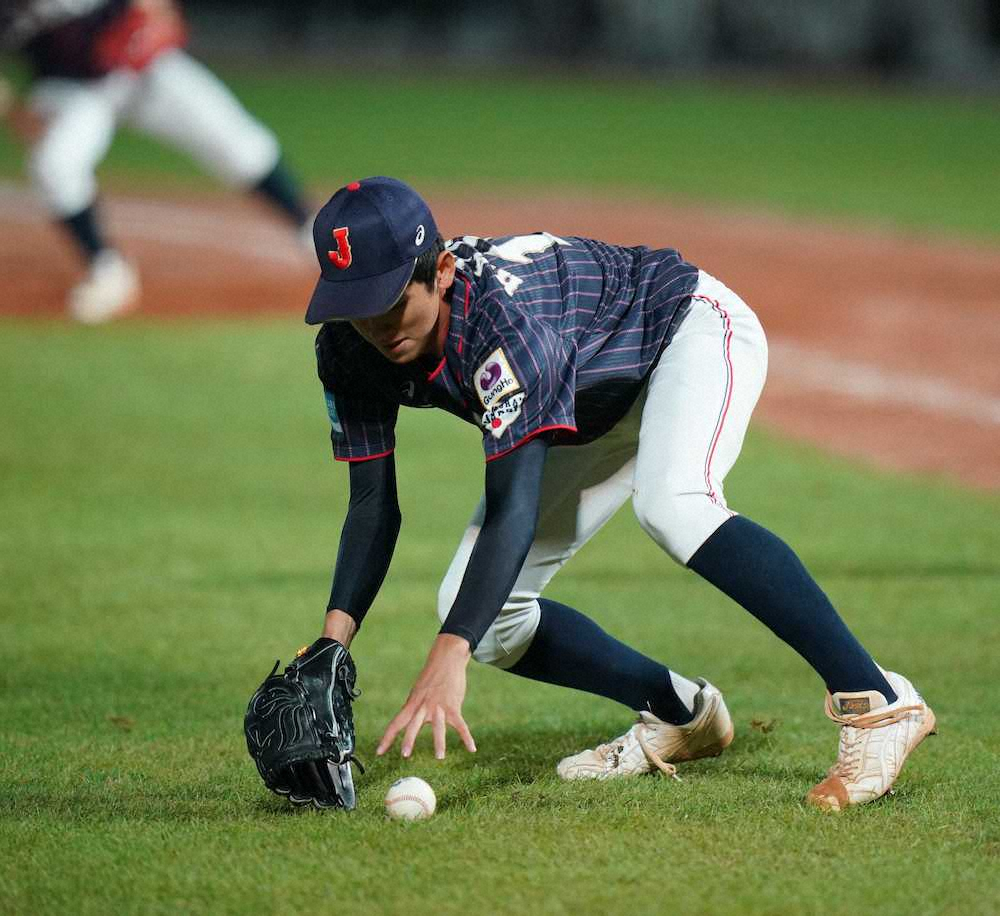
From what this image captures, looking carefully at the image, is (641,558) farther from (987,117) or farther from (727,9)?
(727,9)

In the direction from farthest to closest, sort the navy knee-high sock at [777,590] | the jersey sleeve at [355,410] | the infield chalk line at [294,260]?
the infield chalk line at [294,260] < the jersey sleeve at [355,410] < the navy knee-high sock at [777,590]

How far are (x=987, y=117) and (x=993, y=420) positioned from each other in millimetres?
15716

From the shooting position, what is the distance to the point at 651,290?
3812 millimetres

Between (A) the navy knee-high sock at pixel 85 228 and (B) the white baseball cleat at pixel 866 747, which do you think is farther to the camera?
(A) the navy knee-high sock at pixel 85 228

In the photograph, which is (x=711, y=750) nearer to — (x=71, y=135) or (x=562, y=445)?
(x=562, y=445)

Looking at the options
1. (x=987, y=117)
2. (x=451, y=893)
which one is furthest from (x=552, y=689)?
(x=987, y=117)

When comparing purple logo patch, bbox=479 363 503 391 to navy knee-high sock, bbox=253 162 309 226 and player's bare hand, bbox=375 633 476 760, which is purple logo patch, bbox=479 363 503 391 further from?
navy knee-high sock, bbox=253 162 309 226

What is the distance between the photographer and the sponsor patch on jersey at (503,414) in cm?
321

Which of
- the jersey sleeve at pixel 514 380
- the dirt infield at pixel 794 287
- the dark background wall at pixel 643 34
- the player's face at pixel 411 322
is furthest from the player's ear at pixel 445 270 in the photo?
the dark background wall at pixel 643 34

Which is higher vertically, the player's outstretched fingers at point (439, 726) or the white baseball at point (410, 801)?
the player's outstretched fingers at point (439, 726)

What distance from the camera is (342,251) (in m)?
3.19

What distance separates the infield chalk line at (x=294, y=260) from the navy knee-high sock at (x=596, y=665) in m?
4.91

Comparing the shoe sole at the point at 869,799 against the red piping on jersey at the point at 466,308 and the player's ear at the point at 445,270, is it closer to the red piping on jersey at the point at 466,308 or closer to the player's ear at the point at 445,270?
the red piping on jersey at the point at 466,308

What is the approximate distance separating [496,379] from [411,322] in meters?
0.21
